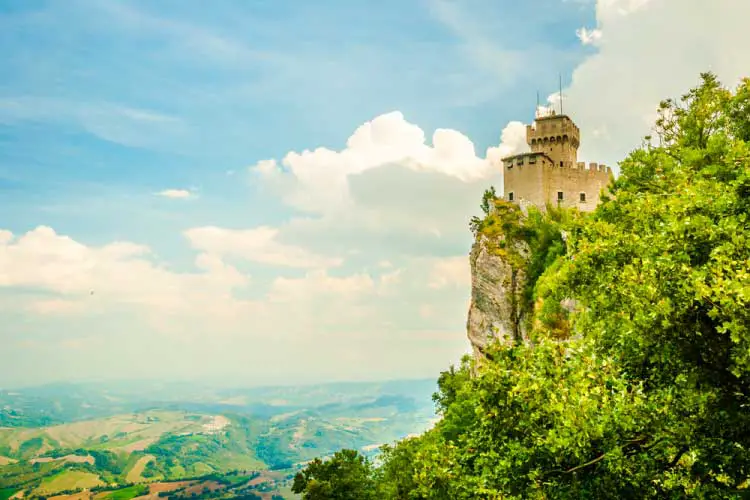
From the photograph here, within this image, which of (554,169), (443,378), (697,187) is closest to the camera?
(697,187)

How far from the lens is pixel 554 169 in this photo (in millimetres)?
62719

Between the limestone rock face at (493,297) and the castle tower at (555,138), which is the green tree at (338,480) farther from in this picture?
the castle tower at (555,138)

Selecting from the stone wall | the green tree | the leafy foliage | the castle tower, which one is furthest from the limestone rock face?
the leafy foliage

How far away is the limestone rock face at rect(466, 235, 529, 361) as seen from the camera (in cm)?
5612

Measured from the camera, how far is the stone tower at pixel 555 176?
61906mm

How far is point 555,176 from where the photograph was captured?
6247cm

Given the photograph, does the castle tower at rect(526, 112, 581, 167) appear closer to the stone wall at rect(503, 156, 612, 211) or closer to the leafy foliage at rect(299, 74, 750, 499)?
the stone wall at rect(503, 156, 612, 211)

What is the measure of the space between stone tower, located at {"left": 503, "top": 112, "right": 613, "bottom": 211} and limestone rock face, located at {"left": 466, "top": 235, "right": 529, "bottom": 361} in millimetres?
6561

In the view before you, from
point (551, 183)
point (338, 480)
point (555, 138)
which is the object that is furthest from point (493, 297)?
point (338, 480)

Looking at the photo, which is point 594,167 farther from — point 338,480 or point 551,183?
point 338,480

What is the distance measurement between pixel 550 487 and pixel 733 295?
266 inches

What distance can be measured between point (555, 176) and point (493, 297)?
15054 millimetres

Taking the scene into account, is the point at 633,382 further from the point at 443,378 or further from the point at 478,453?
the point at 443,378

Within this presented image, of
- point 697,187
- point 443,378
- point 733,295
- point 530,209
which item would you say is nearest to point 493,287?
point 530,209
